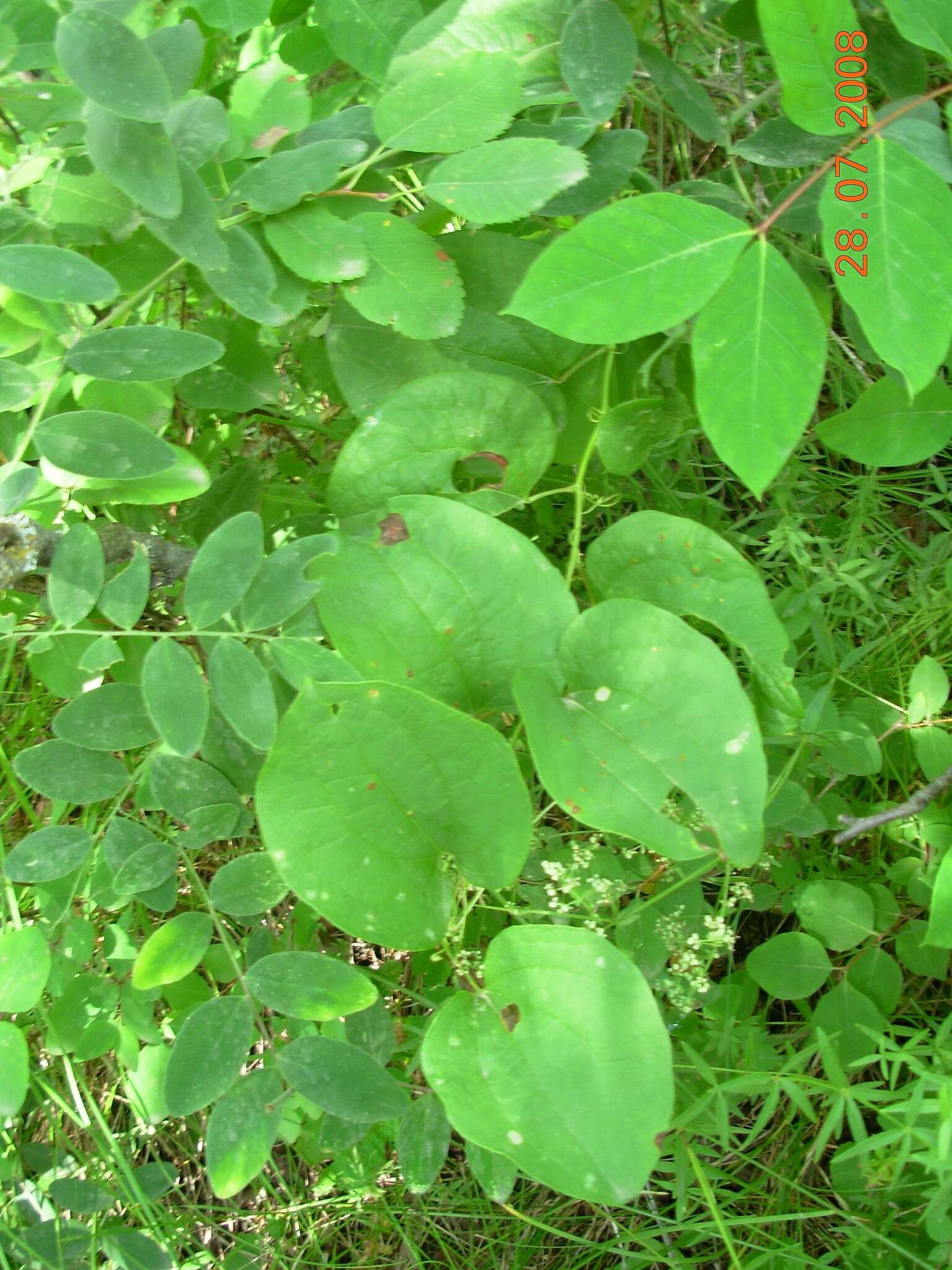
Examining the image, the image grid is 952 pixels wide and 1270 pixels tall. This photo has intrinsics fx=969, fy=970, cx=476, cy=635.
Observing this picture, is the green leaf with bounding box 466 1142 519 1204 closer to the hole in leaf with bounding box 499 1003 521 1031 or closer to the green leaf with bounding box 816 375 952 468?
the hole in leaf with bounding box 499 1003 521 1031

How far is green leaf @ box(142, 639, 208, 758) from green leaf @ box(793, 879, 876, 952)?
0.80 meters

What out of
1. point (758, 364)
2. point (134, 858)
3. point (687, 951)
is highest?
point (758, 364)

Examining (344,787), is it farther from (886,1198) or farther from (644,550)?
(886,1198)

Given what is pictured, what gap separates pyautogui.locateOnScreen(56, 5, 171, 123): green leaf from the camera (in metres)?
0.71

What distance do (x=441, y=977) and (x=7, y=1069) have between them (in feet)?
1.67

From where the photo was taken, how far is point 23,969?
2.90ft

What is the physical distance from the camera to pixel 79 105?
860 mm

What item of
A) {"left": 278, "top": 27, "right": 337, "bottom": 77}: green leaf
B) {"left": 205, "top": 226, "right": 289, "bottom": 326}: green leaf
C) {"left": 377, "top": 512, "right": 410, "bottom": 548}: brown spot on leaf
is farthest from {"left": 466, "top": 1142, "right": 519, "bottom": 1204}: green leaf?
{"left": 278, "top": 27, "right": 337, "bottom": 77}: green leaf

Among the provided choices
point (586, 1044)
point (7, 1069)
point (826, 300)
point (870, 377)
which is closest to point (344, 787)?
point (586, 1044)

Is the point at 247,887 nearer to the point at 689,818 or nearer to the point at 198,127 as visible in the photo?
the point at 689,818

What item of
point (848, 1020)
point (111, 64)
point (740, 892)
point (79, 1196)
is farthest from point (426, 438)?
point (79, 1196)

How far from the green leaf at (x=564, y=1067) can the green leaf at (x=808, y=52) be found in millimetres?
711

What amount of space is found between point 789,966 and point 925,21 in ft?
3.37

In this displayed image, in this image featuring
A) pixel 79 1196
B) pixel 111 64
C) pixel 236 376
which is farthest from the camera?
pixel 79 1196
